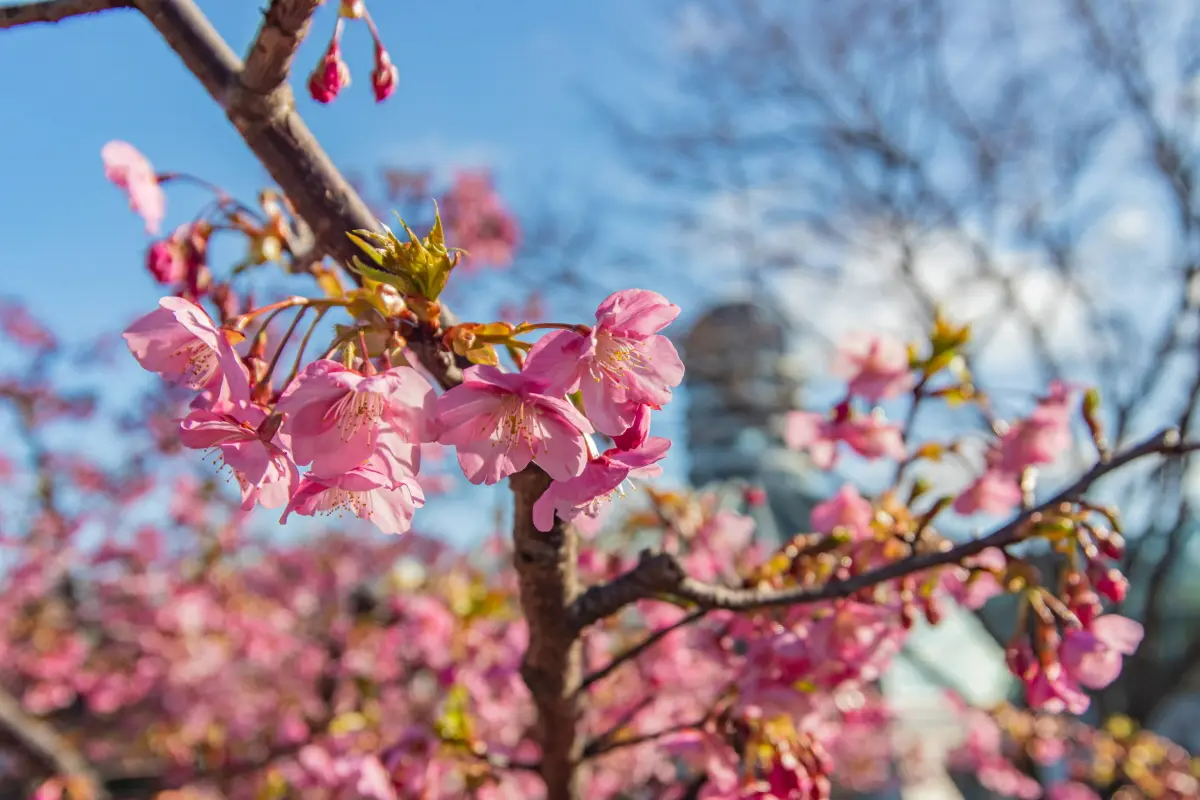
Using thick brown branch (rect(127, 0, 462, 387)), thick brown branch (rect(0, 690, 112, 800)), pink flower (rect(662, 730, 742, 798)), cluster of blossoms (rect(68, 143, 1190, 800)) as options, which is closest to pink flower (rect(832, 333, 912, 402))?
cluster of blossoms (rect(68, 143, 1190, 800))

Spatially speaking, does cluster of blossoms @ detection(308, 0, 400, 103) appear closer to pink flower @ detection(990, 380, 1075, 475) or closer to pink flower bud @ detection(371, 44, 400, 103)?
pink flower bud @ detection(371, 44, 400, 103)

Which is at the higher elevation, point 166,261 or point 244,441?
point 166,261

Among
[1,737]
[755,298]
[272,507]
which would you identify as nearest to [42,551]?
[1,737]

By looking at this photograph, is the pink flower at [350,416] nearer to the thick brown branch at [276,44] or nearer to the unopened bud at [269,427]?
the unopened bud at [269,427]

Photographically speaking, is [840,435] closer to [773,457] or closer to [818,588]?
[818,588]

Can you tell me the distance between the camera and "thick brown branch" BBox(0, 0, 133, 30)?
0.82 m

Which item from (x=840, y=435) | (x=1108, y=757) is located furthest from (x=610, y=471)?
(x=1108, y=757)

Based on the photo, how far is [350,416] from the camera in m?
0.74

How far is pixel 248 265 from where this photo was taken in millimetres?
1197

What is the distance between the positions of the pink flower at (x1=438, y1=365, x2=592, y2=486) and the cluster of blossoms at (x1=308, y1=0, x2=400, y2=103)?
0.62 metres

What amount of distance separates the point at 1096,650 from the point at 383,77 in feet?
4.60

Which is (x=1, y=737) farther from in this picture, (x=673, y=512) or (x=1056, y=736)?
(x=1056, y=736)

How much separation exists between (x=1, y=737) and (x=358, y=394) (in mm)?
3105

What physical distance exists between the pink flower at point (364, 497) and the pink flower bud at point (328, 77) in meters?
0.62
